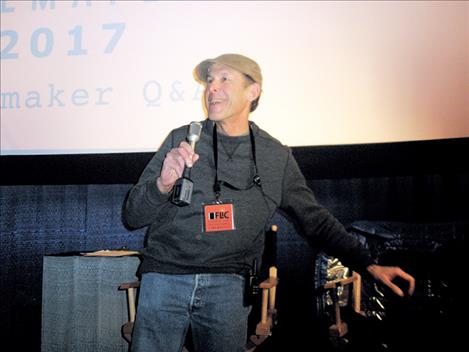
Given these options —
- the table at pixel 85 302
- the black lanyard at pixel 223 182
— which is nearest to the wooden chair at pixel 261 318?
the table at pixel 85 302

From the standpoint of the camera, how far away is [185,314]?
58.9 inches

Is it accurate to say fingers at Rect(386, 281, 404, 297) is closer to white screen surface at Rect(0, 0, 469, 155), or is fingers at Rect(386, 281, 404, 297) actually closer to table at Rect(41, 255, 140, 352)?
white screen surface at Rect(0, 0, 469, 155)

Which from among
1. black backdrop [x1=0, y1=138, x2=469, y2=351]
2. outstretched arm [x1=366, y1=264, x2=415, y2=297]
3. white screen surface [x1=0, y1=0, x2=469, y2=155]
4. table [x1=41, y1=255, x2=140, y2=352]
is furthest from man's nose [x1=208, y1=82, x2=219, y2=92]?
table [x1=41, y1=255, x2=140, y2=352]

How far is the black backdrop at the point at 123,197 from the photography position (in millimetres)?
2430

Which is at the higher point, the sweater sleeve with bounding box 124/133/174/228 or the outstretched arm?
the sweater sleeve with bounding box 124/133/174/228

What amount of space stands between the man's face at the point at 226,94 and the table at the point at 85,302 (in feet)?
3.52

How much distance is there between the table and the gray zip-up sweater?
0.93m

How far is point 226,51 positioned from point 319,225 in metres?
1.17

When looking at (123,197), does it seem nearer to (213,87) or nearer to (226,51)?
(226,51)

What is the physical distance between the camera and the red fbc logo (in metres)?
1.56

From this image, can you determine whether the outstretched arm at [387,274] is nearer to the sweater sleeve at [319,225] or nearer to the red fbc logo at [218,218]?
the sweater sleeve at [319,225]

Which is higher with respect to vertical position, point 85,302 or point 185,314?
point 185,314

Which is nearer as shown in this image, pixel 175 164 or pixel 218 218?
pixel 175 164

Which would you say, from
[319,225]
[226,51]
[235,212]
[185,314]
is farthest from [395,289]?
[226,51]
